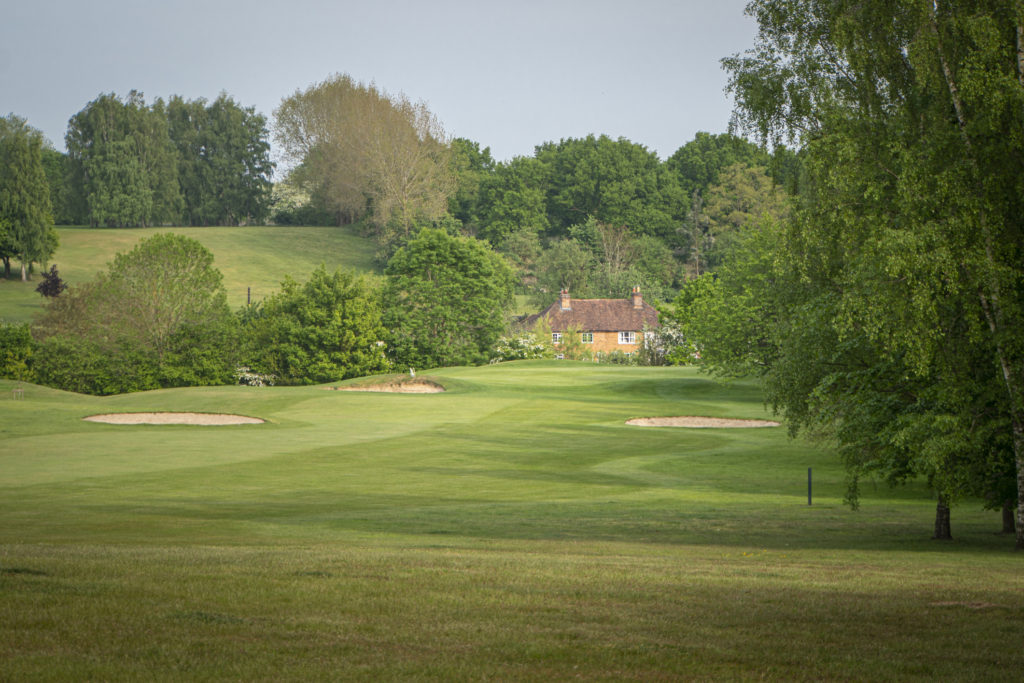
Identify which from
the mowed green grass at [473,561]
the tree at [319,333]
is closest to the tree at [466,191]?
the tree at [319,333]

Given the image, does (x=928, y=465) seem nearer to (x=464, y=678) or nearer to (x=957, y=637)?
(x=957, y=637)

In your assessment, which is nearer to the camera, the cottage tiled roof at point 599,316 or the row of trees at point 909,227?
the row of trees at point 909,227

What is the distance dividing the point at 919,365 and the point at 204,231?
11827 centimetres

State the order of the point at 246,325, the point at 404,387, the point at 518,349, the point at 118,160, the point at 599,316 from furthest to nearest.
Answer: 1. the point at 118,160
2. the point at 599,316
3. the point at 518,349
4. the point at 246,325
5. the point at 404,387

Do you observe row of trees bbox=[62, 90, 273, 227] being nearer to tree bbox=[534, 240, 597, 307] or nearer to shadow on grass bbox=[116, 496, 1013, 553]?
tree bbox=[534, 240, 597, 307]

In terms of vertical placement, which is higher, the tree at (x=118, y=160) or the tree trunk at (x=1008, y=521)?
the tree at (x=118, y=160)

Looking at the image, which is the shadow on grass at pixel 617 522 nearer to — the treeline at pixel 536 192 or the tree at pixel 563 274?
the treeline at pixel 536 192

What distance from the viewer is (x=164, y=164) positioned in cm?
12175

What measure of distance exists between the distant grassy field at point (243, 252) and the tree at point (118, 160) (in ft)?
9.99

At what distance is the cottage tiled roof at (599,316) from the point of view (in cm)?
9575

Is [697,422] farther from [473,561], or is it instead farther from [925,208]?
[473,561]

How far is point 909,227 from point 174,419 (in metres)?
32.3

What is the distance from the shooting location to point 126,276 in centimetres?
6081

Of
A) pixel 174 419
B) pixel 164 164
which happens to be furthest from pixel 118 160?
pixel 174 419
